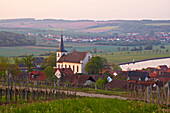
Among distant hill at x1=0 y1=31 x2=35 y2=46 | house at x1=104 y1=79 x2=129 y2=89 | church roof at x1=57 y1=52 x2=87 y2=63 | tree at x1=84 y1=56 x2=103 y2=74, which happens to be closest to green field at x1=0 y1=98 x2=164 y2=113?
house at x1=104 y1=79 x2=129 y2=89

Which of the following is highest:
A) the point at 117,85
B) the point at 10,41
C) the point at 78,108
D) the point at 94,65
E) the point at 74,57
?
the point at 10,41

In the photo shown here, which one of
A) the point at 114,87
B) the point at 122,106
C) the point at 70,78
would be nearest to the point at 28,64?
the point at 70,78

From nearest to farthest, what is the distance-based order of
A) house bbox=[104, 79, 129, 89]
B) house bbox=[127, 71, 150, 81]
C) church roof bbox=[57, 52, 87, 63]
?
house bbox=[104, 79, 129, 89]
house bbox=[127, 71, 150, 81]
church roof bbox=[57, 52, 87, 63]

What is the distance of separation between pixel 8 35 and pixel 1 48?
37.1 metres

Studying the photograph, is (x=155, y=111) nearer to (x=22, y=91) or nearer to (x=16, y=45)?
(x=22, y=91)

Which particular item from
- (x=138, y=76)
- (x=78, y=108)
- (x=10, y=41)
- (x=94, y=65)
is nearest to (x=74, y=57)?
(x=94, y=65)

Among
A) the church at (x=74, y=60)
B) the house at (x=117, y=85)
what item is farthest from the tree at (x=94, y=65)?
the house at (x=117, y=85)

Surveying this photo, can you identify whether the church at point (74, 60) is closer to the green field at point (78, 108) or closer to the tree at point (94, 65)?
the tree at point (94, 65)

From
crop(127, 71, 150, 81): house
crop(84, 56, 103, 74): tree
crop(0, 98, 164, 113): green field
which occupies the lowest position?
crop(127, 71, 150, 81): house

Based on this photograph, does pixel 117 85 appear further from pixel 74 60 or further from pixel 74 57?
pixel 74 57

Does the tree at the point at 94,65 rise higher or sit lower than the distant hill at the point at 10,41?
lower

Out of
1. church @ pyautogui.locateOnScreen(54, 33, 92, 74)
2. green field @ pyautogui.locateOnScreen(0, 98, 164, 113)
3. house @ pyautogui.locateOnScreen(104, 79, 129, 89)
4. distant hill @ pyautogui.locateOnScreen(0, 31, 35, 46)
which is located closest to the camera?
green field @ pyautogui.locateOnScreen(0, 98, 164, 113)

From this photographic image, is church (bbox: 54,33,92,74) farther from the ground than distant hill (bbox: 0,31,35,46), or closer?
closer

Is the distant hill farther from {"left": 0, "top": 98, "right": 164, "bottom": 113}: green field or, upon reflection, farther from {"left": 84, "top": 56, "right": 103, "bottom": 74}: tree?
{"left": 0, "top": 98, "right": 164, "bottom": 113}: green field
